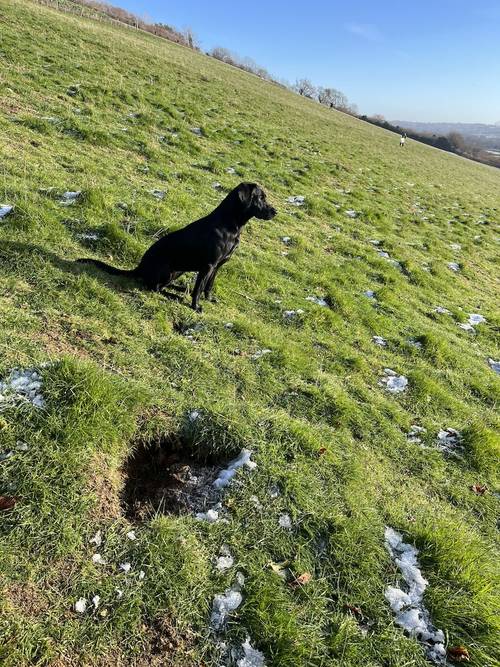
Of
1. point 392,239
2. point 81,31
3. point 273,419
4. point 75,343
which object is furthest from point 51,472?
point 81,31

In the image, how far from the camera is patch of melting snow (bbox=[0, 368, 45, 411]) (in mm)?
3791

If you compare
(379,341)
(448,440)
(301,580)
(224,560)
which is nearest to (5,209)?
(224,560)

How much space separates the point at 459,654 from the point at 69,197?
809 centimetres

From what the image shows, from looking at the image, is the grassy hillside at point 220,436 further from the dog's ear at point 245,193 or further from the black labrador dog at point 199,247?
the dog's ear at point 245,193

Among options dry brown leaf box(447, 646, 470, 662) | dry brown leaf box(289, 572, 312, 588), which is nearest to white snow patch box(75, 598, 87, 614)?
dry brown leaf box(289, 572, 312, 588)

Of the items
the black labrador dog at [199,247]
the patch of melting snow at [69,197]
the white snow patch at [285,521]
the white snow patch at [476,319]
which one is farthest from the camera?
the white snow patch at [476,319]

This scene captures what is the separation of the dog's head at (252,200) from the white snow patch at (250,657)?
5.12 meters

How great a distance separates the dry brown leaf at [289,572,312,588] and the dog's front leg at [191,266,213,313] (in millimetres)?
3920

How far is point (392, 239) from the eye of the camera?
44.1 feet

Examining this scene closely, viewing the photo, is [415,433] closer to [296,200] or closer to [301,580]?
[301,580]

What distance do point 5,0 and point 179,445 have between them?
30122 millimetres

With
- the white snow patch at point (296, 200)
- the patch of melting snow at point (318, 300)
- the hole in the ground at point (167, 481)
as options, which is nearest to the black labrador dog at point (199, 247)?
the patch of melting snow at point (318, 300)

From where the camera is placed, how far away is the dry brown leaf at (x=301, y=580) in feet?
11.0

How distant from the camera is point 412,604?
340 centimetres
